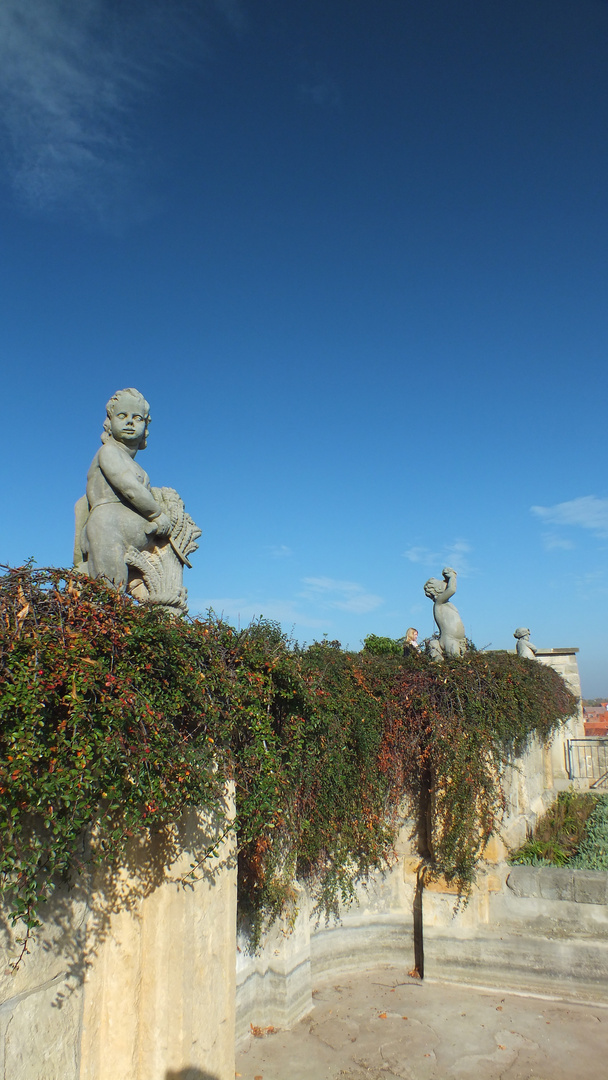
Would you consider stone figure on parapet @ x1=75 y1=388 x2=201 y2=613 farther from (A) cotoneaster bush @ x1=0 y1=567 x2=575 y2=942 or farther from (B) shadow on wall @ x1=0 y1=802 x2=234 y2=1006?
(B) shadow on wall @ x1=0 y1=802 x2=234 y2=1006

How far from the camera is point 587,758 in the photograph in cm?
1259

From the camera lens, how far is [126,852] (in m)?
3.24

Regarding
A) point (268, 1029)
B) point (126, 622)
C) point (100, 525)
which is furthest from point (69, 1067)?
point (268, 1029)

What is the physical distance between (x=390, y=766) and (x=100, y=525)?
4.32 m

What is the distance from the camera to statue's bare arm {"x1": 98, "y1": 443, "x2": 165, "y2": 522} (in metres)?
3.88

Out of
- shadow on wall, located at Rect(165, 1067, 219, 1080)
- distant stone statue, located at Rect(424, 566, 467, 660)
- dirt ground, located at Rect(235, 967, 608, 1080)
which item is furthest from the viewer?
distant stone statue, located at Rect(424, 566, 467, 660)

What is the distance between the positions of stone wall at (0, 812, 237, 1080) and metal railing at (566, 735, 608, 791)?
10.4 metres

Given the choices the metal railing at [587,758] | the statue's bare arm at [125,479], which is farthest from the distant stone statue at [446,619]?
the metal railing at [587,758]

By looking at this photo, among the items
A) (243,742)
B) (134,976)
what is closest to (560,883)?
(243,742)

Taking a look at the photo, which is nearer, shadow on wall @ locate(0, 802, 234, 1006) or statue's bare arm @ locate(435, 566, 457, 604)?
shadow on wall @ locate(0, 802, 234, 1006)

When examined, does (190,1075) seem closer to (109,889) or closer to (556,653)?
(109,889)

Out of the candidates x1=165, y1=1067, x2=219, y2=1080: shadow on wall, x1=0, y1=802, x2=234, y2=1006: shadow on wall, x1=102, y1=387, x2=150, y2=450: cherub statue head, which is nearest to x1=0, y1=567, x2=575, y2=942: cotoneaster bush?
x1=0, y1=802, x2=234, y2=1006: shadow on wall

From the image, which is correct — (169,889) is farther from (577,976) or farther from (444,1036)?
(577,976)

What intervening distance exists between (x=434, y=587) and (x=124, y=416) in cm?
543
